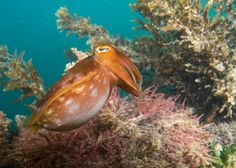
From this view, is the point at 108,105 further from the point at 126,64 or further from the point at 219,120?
the point at 219,120

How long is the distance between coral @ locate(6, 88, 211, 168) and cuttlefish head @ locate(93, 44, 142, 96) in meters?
1.23

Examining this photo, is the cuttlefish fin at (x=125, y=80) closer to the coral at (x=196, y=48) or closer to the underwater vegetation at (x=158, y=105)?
the underwater vegetation at (x=158, y=105)

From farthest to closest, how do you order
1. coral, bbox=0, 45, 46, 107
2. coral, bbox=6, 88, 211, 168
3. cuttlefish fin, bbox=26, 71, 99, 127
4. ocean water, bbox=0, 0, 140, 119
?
ocean water, bbox=0, 0, 140, 119, coral, bbox=0, 45, 46, 107, coral, bbox=6, 88, 211, 168, cuttlefish fin, bbox=26, 71, 99, 127

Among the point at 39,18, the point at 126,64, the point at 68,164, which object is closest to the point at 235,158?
the point at 68,164

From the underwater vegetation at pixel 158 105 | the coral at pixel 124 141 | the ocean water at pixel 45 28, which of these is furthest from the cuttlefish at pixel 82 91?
the ocean water at pixel 45 28

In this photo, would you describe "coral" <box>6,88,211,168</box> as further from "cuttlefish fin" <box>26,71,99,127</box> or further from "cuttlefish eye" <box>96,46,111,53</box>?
"cuttlefish eye" <box>96,46,111,53</box>

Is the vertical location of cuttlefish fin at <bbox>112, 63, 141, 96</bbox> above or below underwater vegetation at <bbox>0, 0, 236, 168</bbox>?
below

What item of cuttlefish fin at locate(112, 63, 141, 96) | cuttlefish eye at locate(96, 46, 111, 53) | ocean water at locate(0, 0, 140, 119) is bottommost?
cuttlefish fin at locate(112, 63, 141, 96)

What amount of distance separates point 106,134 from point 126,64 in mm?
1373

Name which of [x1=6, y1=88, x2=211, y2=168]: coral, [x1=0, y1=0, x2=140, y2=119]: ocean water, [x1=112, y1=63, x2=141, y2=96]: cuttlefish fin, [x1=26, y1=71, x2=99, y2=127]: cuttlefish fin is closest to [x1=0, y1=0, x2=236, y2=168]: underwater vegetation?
[x1=6, y1=88, x2=211, y2=168]: coral

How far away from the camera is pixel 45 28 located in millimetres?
113000

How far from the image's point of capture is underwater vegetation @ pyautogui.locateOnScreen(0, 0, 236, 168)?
2.80 meters

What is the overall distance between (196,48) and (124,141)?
2.09 meters

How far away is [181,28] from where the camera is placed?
4.52 meters
